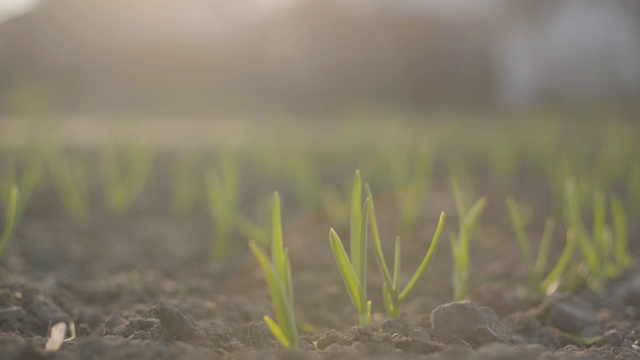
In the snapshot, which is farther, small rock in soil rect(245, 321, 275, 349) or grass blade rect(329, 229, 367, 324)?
small rock in soil rect(245, 321, 275, 349)

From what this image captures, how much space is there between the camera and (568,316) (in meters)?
1.54

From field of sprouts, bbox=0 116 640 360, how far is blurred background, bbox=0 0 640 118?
8975mm

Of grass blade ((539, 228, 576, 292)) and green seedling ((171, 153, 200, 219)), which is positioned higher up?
green seedling ((171, 153, 200, 219))

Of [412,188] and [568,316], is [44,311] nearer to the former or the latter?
[568,316]

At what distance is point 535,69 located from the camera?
571 inches

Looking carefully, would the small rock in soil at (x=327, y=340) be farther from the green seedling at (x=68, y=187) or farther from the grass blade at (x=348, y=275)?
the green seedling at (x=68, y=187)

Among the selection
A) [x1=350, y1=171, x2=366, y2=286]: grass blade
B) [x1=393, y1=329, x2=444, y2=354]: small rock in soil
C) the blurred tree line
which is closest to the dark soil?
[x1=393, y1=329, x2=444, y2=354]: small rock in soil

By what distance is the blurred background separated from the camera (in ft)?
43.2

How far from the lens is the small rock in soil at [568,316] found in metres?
1.53

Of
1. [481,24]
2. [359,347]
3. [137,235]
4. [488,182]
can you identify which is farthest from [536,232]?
[481,24]

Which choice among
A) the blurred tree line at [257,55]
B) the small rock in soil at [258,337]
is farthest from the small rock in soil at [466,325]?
the blurred tree line at [257,55]

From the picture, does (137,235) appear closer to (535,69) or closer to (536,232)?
(536,232)

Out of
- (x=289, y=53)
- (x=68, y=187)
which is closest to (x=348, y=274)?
(x=68, y=187)

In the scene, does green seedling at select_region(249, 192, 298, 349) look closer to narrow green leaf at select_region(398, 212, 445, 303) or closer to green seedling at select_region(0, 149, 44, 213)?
narrow green leaf at select_region(398, 212, 445, 303)
